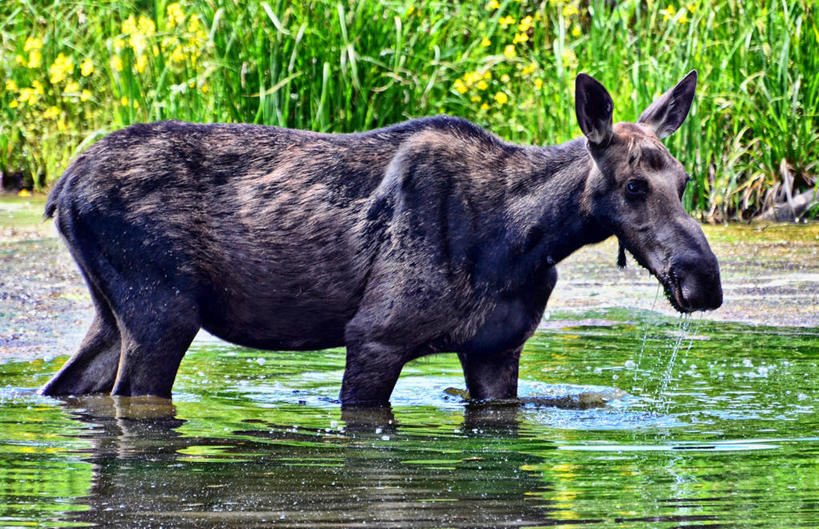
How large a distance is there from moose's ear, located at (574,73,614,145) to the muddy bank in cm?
309

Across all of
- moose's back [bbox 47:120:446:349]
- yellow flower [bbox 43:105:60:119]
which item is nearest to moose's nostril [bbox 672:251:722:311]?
moose's back [bbox 47:120:446:349]

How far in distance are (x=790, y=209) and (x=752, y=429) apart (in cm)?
721

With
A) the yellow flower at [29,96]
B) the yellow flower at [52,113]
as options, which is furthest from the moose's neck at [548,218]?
the yellow flower at [52,113]

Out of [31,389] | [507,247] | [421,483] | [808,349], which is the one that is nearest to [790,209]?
[808,349]

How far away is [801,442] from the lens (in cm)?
536

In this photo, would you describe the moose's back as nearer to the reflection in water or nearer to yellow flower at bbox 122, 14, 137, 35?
the reflection in water

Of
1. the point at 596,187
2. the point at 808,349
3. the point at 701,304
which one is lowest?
the point at 808,349

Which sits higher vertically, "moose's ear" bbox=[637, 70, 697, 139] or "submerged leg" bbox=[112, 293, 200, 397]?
"moose's ear" bbox=[637, 70, 697, 139]

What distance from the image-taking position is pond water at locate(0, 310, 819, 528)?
4.21 m

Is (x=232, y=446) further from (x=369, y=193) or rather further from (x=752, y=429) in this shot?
(x=752, y=429)

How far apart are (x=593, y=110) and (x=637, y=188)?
1.23ft

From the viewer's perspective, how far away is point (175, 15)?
13.8 m

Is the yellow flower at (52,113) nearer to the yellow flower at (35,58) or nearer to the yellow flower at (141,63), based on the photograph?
the yellow flower at (35,58)

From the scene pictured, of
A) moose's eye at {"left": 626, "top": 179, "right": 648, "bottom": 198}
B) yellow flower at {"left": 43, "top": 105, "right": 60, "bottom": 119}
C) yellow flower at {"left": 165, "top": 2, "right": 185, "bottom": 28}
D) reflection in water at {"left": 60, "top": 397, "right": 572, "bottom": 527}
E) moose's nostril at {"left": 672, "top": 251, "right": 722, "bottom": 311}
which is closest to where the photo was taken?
reflection in water at {"left": 60, "top": 397, "right": 572, "bottom": 527}
